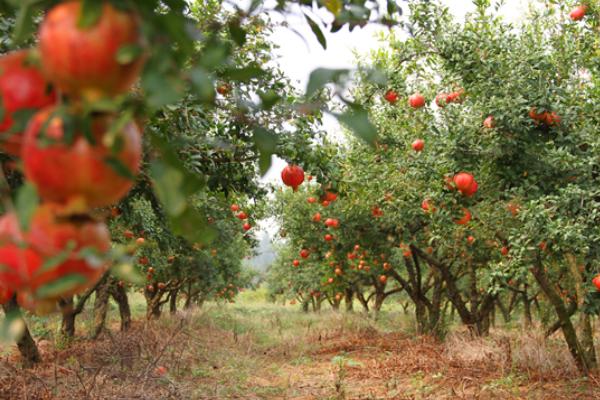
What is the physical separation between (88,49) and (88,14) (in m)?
0.03

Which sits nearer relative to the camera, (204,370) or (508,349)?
(508,349)

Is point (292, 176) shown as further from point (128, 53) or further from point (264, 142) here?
point (128, 53)

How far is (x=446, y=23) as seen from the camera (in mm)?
6137

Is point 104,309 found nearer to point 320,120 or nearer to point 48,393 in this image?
point 48,393

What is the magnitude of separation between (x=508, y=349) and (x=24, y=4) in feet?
29.1

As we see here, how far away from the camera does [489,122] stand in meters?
5.59

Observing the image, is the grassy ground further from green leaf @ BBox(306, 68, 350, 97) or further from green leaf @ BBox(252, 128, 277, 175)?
green leaf @ BBox(306, 68, 350, 97)

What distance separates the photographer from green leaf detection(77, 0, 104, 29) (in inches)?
19.8

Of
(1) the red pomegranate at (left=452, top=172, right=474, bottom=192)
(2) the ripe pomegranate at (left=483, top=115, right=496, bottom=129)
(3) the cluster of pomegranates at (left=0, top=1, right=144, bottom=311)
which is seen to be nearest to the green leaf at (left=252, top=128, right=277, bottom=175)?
(3) the cluster of pomegranates at (left=0, top=1, right=144, bottom=311)

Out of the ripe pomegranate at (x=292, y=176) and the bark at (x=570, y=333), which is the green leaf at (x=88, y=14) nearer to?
the ripe pomegranate at (x=292, y=176)

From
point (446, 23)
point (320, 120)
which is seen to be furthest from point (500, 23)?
point (320, 120)

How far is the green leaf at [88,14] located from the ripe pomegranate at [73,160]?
9 centimetres

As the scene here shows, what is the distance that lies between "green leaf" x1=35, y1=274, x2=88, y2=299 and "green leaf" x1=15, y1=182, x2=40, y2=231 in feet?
0.19

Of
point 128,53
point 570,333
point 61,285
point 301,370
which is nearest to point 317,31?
point 128,53
